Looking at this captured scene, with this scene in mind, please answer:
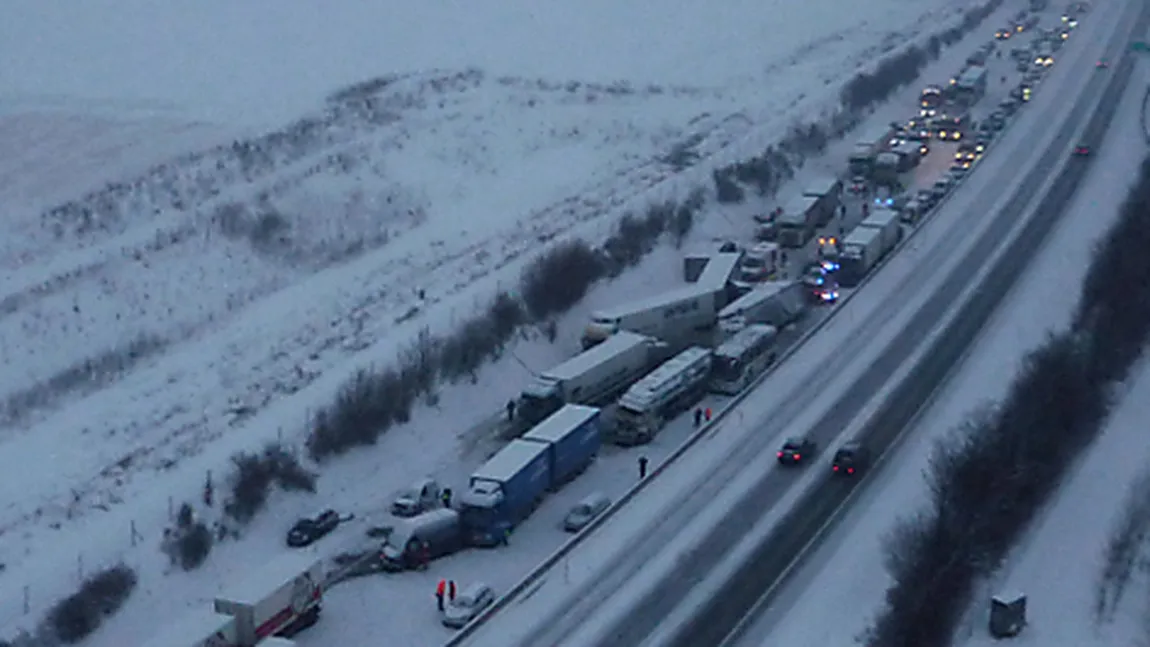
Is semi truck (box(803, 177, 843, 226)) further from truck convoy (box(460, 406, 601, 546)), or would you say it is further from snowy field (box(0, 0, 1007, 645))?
truck convoy (box(460, 406, 601, 546))

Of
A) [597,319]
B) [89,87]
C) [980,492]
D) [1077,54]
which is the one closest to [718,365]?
[597,319]

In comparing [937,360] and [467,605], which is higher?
[467,605]

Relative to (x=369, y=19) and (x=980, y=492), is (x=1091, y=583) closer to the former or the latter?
(x=980, y=492)

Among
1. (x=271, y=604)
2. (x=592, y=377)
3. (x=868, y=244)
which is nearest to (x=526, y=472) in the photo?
(x=592, y=377)

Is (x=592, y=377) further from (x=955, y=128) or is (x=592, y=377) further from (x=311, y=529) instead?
(x=955, y=128)

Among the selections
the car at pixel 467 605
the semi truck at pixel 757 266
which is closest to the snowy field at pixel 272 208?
the semi truck at pixel 757 266

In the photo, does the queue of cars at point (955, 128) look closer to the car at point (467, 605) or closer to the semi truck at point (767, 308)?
the semi truck at point (767, 308)
